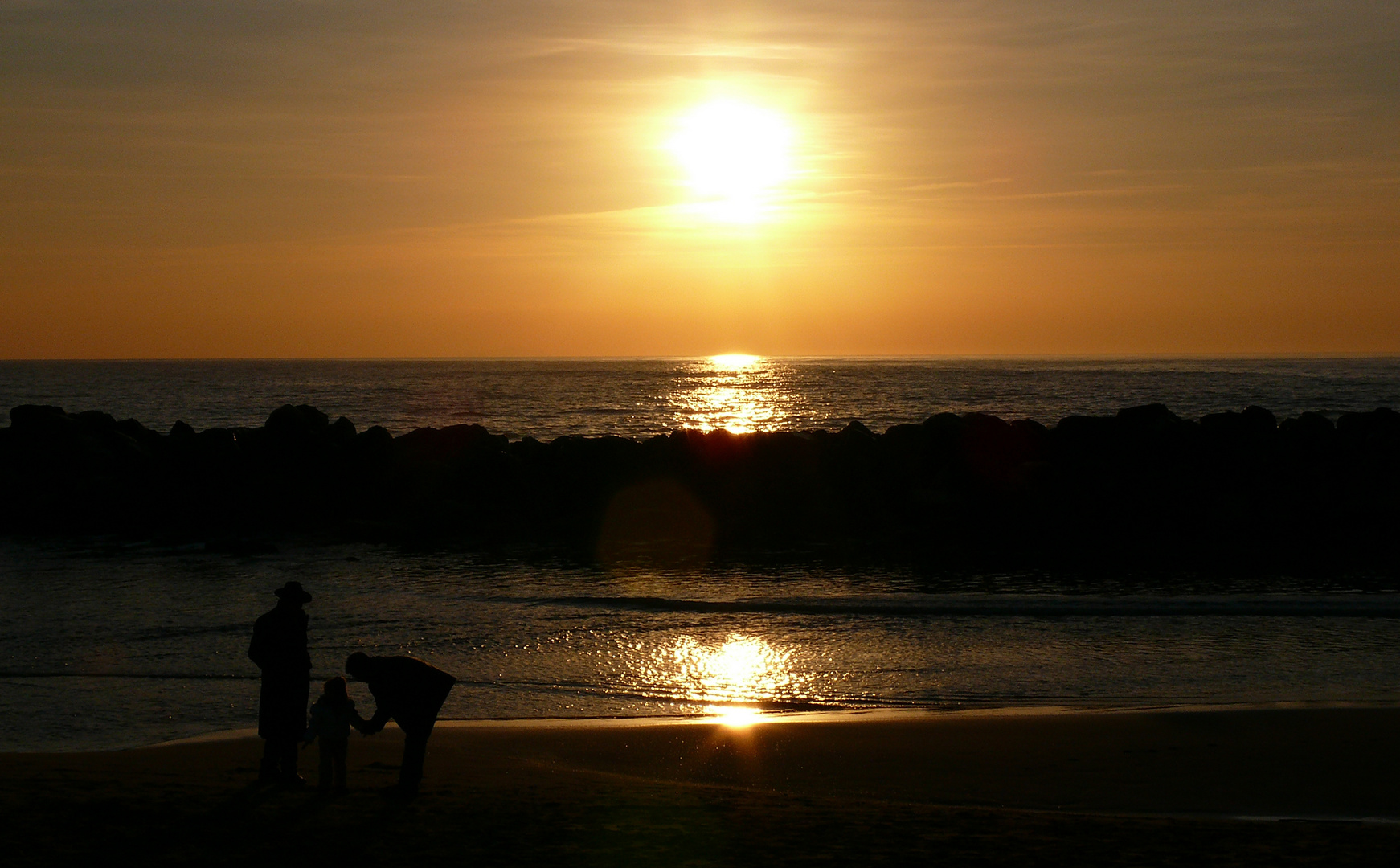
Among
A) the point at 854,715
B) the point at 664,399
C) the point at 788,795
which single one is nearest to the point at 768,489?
the point at 854,715

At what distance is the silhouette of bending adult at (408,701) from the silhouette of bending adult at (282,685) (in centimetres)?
57

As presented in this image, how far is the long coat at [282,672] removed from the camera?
25.2ft

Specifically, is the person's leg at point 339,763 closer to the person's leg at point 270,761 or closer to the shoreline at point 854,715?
the person's leg at point 270,761

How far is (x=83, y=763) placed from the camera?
26.7ft

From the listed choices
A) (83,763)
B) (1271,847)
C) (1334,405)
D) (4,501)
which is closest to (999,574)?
(1271,847)

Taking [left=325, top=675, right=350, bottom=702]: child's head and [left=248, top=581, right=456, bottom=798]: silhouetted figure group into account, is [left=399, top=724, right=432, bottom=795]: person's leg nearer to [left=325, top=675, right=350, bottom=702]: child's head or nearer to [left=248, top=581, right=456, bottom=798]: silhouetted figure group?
[left=248, top=581, right=456, bottom=798]: silhouetted figure group

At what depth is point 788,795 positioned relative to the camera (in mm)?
7809

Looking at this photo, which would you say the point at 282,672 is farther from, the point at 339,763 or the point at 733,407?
the point at 733,407

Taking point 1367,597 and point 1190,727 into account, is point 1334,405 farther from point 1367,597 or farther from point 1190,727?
point 1190,727

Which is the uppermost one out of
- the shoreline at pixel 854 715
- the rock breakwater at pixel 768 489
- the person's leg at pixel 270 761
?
the rock breakwater at pixel 768 489

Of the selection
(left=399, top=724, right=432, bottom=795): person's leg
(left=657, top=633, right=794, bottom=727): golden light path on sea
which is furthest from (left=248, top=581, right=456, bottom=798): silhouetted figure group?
(left=657, top=633, right=794, bottom=727): golden light path on sea

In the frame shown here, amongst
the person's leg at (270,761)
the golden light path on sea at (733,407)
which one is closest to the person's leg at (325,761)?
the person's leg at (270,761)

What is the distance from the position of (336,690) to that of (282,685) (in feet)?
1.37

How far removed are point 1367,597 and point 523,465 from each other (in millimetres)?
15345
